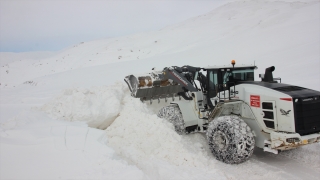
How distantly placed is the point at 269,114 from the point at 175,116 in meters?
2.66

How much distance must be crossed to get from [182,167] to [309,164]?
2.69m

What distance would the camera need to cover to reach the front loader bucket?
8297mm

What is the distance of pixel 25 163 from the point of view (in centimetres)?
423

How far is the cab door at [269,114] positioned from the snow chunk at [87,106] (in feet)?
11.8

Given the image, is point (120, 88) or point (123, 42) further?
point (123, 42)

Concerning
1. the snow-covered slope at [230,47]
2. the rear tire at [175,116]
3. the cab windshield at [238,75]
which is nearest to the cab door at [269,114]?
the cab windshield at [238,75]

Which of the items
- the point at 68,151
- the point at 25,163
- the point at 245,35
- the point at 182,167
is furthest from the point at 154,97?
the point at 245,35

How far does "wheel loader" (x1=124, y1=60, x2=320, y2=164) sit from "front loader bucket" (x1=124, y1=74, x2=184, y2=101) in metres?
0.63

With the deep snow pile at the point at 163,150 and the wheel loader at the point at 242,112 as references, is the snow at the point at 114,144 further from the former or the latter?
the wheel loader at the point at 242,112

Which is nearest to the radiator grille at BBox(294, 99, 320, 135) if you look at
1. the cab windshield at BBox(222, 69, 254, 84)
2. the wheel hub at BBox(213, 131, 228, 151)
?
the wheel hub at BBox(213, 131, 228, 151)

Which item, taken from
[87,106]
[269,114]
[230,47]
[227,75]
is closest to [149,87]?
[87,106]

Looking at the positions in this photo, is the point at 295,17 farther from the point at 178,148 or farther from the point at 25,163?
the point at 25,163

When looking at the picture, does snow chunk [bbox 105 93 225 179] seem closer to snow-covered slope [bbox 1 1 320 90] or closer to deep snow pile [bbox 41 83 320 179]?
deep snow pile [bbox 41 83 320 179]

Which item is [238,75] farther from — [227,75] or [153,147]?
[153,147]
